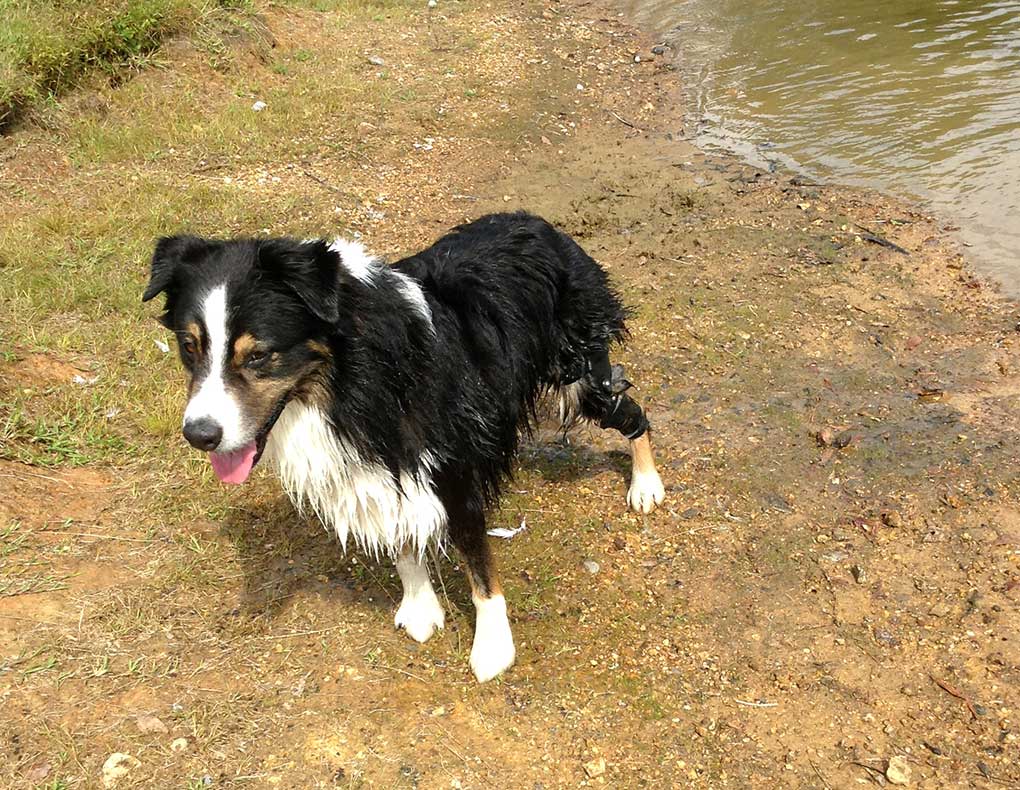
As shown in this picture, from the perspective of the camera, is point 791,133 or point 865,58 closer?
point 791,133

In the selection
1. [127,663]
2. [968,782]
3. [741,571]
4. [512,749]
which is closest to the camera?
[968,782]

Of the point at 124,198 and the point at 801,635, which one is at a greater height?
the point at 124,198

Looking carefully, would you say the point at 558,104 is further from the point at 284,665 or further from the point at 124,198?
the point at 284,665

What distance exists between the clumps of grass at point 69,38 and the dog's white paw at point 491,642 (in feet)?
22.3

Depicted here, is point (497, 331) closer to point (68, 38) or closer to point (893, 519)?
point (893, 519)

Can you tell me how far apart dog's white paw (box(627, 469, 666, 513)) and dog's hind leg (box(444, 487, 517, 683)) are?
1223 millimetres

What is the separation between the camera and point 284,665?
3.48m

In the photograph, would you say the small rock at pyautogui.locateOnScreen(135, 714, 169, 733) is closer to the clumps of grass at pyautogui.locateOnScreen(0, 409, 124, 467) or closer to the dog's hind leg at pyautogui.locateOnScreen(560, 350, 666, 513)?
the clumps of grass at pyautogui.locateOnScreen(0, 409, 124, 467)

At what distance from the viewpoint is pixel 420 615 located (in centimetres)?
371

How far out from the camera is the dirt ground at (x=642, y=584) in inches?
122

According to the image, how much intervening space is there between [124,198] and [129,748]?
5175mm

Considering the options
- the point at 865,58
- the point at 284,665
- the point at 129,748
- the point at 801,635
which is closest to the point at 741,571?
the point at 801,635

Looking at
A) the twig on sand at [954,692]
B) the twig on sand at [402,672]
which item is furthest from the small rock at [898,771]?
the twig on sand at [402,672]

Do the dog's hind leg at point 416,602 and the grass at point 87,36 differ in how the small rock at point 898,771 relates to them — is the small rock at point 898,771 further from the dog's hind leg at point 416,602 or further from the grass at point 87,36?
the grass at point 87,36
